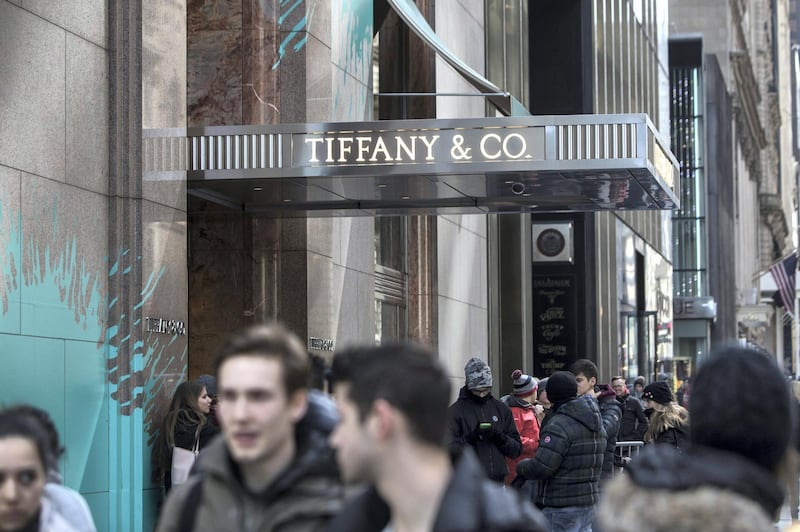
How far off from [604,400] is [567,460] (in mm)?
3618

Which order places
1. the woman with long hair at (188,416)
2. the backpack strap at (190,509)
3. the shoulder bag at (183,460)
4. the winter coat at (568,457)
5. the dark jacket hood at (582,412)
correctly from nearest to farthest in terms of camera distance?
1. the backpack strap at (190,509)
2. the winter coat at (568,457)
3. the dark jacket hood at (582,412)
4. the shoulder bag at (183,460)
5. the woman with long hair at (188,416)

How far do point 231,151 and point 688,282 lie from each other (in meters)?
60.6

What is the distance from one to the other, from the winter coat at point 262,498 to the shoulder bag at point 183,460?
748cm

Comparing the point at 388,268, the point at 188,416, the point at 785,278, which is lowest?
the point at 188,416

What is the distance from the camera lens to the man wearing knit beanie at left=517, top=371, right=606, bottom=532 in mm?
10531

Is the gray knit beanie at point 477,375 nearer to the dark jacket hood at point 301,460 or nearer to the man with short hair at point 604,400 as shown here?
the man with short hair at point 604,400

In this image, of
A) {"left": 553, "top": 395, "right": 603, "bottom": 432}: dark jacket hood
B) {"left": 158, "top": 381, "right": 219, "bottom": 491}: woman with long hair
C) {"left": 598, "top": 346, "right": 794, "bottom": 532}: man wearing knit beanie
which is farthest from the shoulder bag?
{"left": 598, "top": 346, "right": 794, "bottom": 532}: man wearing knit beanie

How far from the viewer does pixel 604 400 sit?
14148mm

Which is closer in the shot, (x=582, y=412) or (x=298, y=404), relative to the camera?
(x=298, y=404)

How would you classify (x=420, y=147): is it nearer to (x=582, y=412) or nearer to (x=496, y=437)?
(x=496, y=437)

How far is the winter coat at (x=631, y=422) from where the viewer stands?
1795 centimetres

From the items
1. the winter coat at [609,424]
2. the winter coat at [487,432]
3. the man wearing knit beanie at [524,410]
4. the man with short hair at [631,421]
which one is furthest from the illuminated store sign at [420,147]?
the man with short hair at [631,421]

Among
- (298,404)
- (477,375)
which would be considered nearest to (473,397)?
(477,375)

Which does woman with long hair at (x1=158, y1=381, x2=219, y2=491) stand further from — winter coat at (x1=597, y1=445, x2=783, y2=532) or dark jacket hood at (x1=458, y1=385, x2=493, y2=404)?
winter coat at (x1=597, y1=445, x2=783, y2=532)
